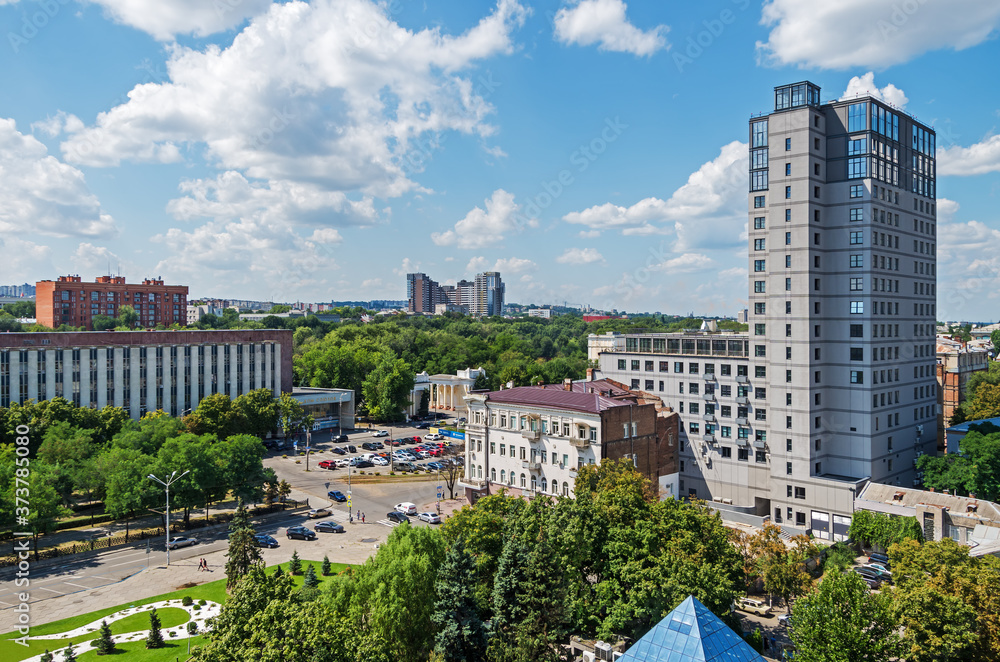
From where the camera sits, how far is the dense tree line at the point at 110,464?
52.0 meters

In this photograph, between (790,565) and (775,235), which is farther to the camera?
(775,235)

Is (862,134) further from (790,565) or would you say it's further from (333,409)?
(333,409)

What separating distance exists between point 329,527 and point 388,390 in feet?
190

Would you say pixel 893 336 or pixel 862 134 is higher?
pixel 862 134

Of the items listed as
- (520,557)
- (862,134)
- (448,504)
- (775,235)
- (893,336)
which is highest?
(862,134)

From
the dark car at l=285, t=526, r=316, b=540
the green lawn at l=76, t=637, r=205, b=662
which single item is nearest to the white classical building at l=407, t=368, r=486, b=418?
the dark car at l=285, t=526, r=316, b=540

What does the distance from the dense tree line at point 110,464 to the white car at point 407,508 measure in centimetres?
1330

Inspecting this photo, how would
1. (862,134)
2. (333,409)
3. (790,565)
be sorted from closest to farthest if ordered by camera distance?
(790,565)
(862,134)
(333,409)

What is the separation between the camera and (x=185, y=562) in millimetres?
52625

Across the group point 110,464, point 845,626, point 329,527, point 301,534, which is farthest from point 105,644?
point 845,626

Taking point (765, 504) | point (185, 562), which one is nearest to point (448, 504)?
point (185, 562)

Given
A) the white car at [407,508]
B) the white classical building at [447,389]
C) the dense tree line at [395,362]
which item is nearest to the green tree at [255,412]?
the dense tree line at [395,362]

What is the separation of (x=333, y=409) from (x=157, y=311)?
287 feet

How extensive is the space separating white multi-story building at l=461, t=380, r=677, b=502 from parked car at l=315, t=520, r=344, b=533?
1453cm
